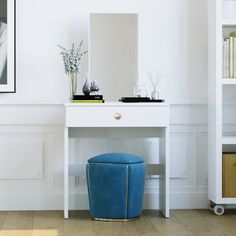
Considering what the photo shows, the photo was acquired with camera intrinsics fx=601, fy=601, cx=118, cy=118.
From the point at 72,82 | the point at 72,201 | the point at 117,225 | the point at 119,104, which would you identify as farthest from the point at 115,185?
the point at 72,82

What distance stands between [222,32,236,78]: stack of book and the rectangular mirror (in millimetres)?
659

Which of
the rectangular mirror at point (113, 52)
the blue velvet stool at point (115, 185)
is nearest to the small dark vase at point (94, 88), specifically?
the rectangular mirror at point (113, 52)

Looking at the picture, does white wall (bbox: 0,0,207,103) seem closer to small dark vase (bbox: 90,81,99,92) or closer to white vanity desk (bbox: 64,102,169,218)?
small dark vase (bbox: 90,81,99,92)

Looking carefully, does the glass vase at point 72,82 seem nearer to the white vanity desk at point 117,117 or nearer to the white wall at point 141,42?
the white wall at point 141,42

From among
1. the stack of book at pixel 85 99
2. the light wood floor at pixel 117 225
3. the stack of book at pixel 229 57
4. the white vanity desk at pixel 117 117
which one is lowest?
the light wood floor at pixel 117 225

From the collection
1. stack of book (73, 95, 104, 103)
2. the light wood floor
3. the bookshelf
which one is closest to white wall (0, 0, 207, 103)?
the bookshelf

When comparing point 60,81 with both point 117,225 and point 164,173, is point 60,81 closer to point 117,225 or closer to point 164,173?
point 164,173

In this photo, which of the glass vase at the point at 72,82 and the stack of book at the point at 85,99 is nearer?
the stack of book at the point at 85,99

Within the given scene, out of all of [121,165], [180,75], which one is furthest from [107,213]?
[180,75]

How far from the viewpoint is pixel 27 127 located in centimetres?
440

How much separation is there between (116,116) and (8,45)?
989mm

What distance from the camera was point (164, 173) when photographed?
13.5 feet

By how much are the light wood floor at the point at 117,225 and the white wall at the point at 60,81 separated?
235 mm

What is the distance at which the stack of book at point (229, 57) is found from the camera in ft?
13.8
